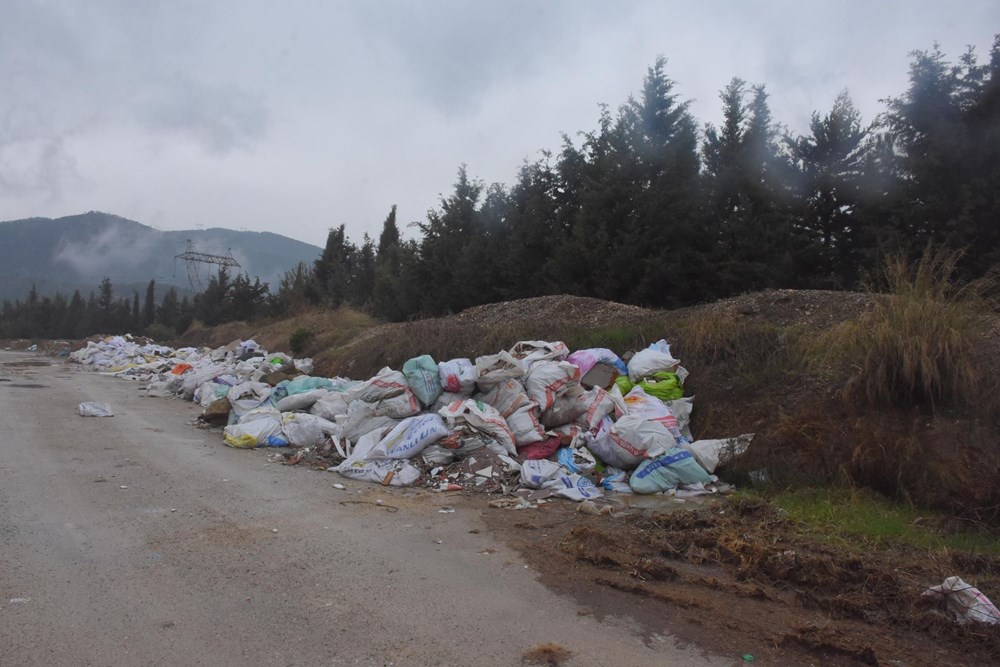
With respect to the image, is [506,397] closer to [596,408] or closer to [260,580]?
[596,408]

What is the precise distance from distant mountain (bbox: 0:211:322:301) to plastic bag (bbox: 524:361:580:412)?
130011 mm

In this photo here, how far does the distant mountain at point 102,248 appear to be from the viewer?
5408 inches

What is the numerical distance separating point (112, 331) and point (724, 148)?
51.7 meters

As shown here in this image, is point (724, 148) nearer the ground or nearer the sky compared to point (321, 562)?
nearer the sky

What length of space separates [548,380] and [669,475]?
190 centimetres

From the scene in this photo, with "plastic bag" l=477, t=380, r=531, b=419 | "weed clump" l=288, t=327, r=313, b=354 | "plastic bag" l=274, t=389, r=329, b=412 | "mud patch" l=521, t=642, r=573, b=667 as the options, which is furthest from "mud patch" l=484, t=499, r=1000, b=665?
"weed clump" l=288, t=327, r=313, b=354

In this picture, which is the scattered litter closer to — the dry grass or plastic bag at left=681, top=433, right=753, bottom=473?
plastic bag at left=681, top=433, right=753, bottom=473

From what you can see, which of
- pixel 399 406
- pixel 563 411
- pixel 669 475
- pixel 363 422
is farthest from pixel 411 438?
pixel 669 475

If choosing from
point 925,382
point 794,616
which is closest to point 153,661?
point 794,616

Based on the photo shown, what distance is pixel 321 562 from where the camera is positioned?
3770 millimetres

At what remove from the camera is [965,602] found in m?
3.12

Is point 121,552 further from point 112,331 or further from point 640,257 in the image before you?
point 112,331

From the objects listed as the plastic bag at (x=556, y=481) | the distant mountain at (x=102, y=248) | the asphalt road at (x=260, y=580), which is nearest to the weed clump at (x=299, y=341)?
the asphalt road at (x=260, y=580)

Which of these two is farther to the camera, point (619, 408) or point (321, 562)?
point (619, 408)
